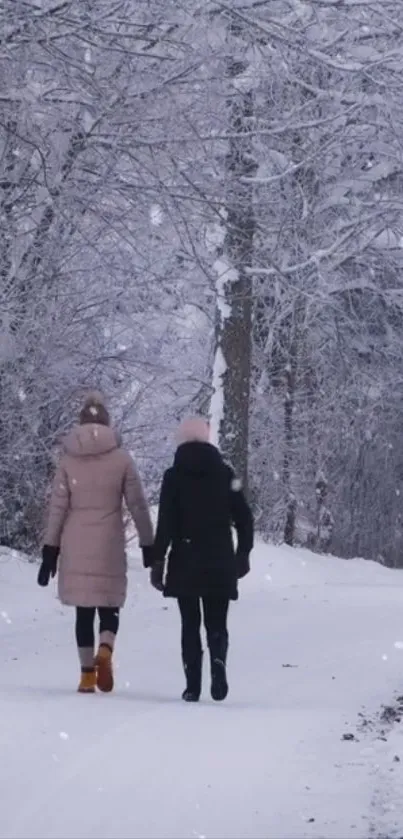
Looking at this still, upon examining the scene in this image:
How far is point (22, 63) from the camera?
12141 mm

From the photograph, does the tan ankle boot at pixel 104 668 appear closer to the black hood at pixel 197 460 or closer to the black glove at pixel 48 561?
the black glove at pixel 48 561

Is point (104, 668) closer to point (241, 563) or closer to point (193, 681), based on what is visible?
point (193, 681)

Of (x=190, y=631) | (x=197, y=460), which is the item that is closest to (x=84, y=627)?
(x=190, y=631)

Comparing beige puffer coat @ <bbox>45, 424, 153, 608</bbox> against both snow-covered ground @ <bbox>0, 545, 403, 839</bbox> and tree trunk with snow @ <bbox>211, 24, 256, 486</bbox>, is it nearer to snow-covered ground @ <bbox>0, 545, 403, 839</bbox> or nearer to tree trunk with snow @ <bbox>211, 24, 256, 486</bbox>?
snow-covered ground @ <bbox>0, 545, 403, 839</bbox>

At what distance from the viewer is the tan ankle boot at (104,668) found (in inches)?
406

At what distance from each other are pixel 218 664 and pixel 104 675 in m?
0.70

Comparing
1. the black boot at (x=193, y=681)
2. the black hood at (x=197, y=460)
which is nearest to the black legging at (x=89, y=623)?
the black boot at (x=193, y=681)

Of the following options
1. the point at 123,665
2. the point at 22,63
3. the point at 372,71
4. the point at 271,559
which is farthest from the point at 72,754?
the point at 271,559

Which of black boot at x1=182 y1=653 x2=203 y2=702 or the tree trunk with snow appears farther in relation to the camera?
the tree trunk with snow

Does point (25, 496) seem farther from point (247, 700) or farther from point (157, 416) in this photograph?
point (247, 700)

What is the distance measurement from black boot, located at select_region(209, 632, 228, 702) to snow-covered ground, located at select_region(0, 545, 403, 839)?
0.08 meters

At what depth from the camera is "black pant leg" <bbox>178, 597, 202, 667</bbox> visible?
10148mm

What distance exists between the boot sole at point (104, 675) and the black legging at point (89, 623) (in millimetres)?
164

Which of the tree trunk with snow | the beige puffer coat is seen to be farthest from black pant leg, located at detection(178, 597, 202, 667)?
the tree trunk with snow
